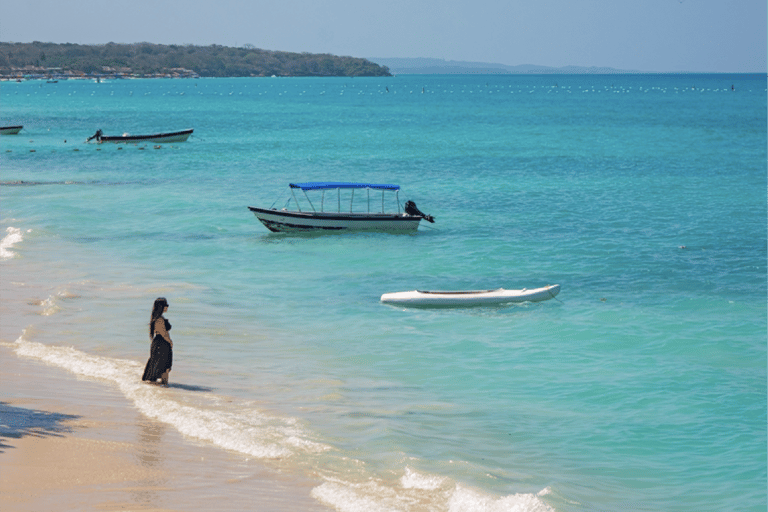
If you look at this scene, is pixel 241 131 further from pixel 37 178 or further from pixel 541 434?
pixel 541 434

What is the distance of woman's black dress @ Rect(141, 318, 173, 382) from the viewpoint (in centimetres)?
1411

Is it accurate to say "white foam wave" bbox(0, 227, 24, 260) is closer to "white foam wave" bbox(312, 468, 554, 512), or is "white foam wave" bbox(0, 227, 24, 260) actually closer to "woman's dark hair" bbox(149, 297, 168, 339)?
"woman's dark hair" bbox(149, 297, 168, 339)

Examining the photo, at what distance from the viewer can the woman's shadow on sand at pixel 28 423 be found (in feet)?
37.0

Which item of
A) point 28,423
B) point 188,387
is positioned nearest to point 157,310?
point 188,387

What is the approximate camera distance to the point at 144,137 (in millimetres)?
68688

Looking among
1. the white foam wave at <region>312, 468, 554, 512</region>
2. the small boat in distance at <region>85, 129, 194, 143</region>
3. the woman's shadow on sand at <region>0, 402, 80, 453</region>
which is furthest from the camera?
the small boat in distance at <region>85, 129, 194, 143</region>

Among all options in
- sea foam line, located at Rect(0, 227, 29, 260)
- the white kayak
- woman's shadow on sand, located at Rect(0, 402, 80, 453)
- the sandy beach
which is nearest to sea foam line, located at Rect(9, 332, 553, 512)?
the sandy beach

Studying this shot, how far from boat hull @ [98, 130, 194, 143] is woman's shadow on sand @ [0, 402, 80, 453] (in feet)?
191

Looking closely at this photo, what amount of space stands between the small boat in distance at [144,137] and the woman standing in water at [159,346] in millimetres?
56577

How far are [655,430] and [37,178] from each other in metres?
43.9

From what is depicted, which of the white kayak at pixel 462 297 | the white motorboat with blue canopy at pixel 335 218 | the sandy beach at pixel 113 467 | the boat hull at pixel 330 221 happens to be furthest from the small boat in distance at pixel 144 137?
the sandy beach at pixel 113 467

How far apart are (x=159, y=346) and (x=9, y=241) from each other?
18.6 meters

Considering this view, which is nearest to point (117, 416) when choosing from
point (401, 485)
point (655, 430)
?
point (401, 485)

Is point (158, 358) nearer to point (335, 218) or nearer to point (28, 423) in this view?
point (28, 423)
